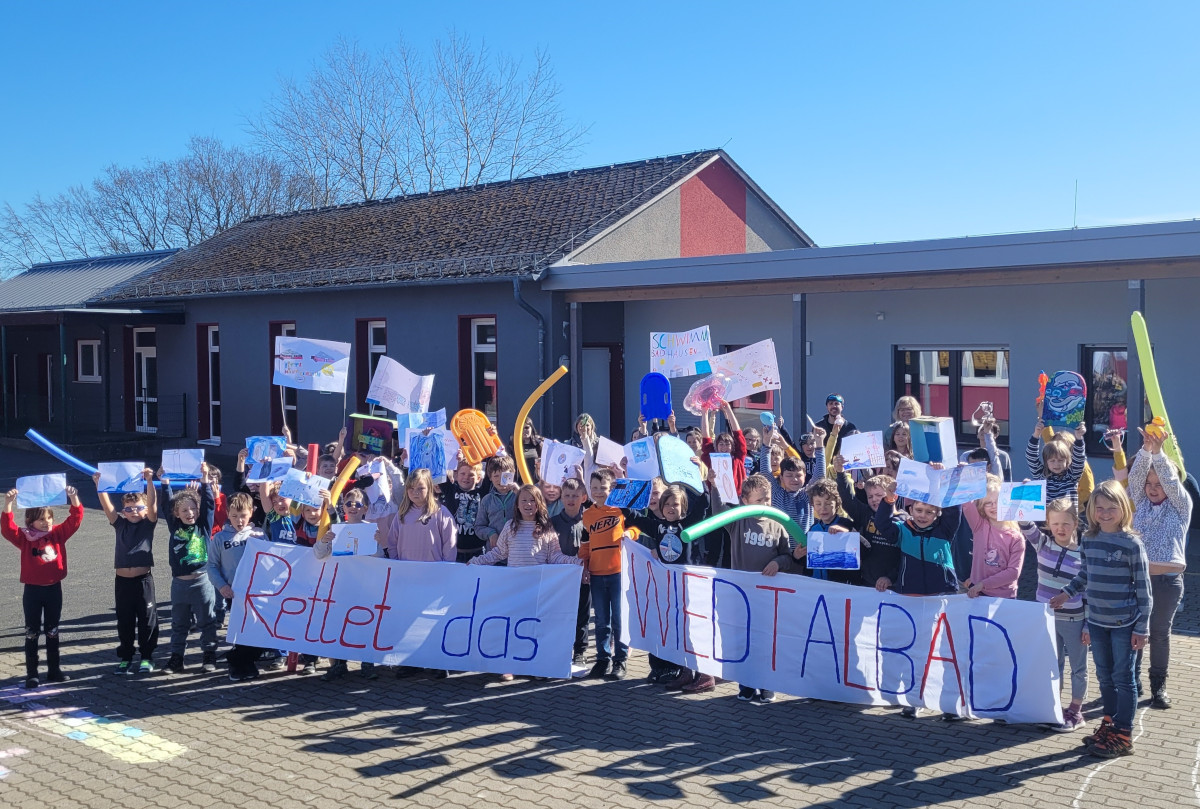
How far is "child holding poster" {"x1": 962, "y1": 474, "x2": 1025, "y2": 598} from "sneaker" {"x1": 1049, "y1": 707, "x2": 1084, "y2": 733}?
0.76 meters

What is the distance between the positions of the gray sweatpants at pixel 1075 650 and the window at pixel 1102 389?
808 cm

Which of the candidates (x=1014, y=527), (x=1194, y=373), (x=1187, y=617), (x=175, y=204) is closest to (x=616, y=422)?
(x=1194, y=373)

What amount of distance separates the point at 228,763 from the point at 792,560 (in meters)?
3.73

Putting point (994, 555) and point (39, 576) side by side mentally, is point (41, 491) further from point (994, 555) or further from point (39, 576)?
point (994, 555)

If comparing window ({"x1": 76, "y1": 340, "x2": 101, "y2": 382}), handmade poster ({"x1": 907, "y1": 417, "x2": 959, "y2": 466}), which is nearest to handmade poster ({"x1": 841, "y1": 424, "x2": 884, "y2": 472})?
handmade poster ({"x1": 907, "y1": 417, "x2": 959, "y2": 466})

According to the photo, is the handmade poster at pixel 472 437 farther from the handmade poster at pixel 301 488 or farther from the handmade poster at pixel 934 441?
the handmade poster at pixel 934 441

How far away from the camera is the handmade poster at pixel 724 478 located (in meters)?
7.54

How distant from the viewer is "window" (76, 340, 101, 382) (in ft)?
98.0

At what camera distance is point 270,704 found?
7078 millimetres

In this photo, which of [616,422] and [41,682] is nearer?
[41,682]

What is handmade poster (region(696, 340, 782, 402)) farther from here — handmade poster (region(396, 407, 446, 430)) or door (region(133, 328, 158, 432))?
door (region(133, 328, 158, 432))

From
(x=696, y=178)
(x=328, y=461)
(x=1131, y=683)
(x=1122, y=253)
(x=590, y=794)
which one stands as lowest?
(x=590, y=794)

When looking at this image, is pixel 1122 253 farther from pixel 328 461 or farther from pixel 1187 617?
pixel 328 461

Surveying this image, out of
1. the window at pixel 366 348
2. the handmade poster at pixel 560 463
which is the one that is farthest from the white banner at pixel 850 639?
the window at pixel 366 348
